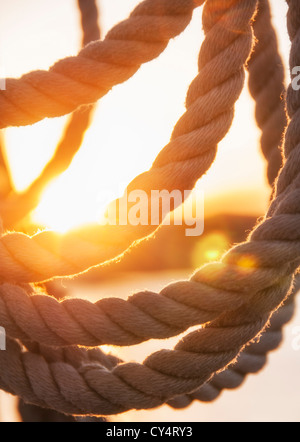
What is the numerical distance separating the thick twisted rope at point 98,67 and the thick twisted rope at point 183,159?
5cm

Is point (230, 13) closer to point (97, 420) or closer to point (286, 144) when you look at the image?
point (286, 144)

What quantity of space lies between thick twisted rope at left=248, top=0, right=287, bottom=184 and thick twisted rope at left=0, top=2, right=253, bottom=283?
10.6 inches

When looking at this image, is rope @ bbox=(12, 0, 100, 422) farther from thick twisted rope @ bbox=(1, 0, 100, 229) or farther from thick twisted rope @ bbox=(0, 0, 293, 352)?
thick twisted rope @ bbox=(0, 0, 293, 352)

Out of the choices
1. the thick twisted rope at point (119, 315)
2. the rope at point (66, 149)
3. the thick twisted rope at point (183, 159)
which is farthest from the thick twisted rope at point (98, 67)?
the rope at point (66, 149)

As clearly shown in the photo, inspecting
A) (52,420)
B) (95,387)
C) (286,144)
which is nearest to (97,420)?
(52,420)

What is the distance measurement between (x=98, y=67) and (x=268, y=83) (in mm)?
368

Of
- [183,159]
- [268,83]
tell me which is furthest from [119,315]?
Result: [268,83]

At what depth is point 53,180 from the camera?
931mm

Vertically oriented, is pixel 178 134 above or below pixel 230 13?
below

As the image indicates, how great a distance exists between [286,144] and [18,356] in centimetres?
36

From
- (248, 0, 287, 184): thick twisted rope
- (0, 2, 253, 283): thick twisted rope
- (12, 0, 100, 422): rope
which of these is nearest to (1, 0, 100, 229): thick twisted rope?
(12, 0, 100, 422): rope

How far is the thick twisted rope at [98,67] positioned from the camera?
47 cm

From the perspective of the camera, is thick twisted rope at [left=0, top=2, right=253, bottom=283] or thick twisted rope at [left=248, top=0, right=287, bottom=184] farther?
thick twisted rope at [left=248, top=0, right=287, bottom=184]

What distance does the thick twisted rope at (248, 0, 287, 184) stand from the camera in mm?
732
